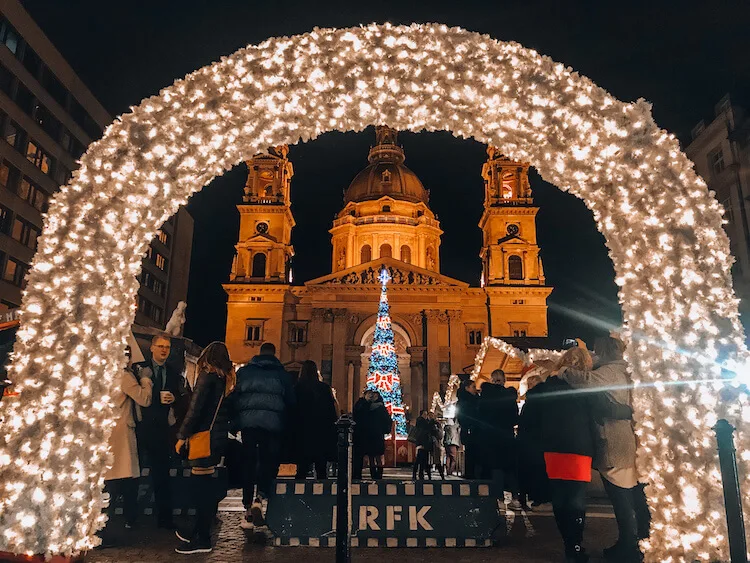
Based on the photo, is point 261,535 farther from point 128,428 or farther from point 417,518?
point 128,428

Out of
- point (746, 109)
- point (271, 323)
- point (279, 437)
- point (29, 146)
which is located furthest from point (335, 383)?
point (279, 437)

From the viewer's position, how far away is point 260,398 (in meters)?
6.91

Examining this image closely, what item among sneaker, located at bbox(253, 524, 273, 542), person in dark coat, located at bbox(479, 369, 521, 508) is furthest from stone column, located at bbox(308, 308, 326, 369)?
sneaker, located at bbox(253, 524, 273, 542)

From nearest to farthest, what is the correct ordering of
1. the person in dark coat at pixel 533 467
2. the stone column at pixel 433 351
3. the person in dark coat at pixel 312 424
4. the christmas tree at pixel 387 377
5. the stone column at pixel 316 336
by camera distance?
the person in dark coat at pixel 312 424 → the person in dark coat at pixel 533 467 → the christmas tree at pixel 387 377 → the stone column at pixel 433 351 → the stone column at pixel 316 336

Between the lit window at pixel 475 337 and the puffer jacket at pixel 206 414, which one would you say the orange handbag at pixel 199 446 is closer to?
the puffer jacket at pixel 206 414

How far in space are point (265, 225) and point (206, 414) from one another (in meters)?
45.9

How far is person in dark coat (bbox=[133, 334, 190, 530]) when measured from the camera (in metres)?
6.82

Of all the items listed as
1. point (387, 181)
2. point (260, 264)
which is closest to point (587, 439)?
point (260, 264)

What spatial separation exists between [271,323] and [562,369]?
44.2 m

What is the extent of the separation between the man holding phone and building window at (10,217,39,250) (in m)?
29.8

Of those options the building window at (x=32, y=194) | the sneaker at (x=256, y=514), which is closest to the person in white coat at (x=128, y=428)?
the sneaker at (x=256, y=514)

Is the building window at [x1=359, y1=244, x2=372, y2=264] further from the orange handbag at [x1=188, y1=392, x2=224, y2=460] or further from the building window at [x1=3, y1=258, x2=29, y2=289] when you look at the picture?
the orange handbag at [x1=188, y1=392, x2=224, y2=460]

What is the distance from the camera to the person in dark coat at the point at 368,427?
11258 mm

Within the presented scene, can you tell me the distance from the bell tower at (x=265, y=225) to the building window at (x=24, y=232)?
17.2 metres
